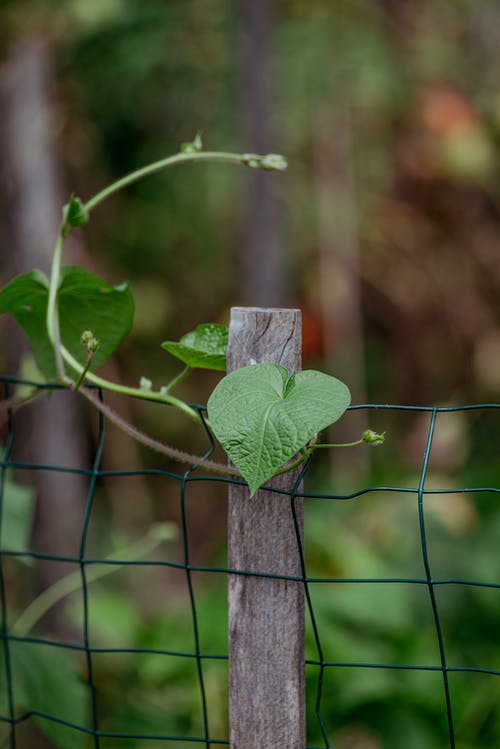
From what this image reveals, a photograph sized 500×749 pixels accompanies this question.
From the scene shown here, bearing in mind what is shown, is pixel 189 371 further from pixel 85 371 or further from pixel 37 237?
pixel 37 237

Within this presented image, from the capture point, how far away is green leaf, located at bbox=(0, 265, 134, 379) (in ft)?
3.36

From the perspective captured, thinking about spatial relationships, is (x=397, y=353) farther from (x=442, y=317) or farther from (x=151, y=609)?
(x=151, y=609)

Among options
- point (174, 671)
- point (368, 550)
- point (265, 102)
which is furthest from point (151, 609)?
point (265, 102)

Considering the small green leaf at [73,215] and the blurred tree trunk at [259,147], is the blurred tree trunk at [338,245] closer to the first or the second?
the blurred tree trunk at [259,147]

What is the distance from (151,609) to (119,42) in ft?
7.78

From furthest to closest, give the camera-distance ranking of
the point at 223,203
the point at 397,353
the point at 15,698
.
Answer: the point at 397,353 → the point at 223,203 → the point at 15,698

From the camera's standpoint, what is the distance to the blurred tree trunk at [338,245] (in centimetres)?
416

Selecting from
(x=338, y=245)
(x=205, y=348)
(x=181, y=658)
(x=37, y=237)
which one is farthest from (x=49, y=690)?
(x=338, y=245)

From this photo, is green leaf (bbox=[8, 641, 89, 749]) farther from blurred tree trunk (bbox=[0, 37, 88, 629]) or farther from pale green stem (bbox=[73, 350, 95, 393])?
blurred tree trunk (bbox=[0, 37, 88, 629])

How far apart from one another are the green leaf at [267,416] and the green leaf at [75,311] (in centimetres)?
26

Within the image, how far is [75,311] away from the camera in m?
1.06

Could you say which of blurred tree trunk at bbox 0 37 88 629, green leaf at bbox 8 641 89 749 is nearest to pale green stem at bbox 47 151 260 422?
green leaf at bbox 8 641 89 749

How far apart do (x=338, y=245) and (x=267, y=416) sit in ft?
11.7

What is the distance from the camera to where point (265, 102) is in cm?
302
